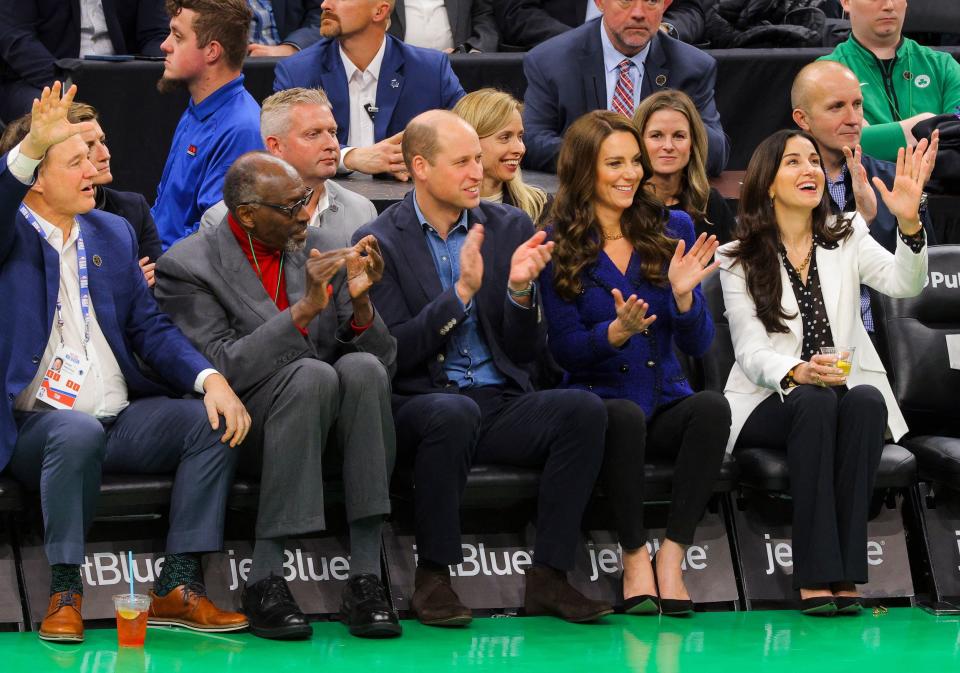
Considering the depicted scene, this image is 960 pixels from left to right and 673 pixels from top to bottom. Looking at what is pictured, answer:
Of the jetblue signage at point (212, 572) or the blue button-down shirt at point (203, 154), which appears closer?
the jetblue signage at point (212, 572)

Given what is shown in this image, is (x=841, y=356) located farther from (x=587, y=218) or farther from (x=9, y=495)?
(x=9, y=495)

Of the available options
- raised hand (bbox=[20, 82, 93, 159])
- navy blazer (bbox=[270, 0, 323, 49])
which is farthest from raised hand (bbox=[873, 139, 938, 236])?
navy blazer (bbox=[270, 0, 323, 49])

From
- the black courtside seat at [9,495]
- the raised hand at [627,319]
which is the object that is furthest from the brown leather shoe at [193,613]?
the raised hand at [627,319]

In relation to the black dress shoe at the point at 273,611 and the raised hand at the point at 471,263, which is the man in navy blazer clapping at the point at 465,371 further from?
the black dress shoe at the point at 273,611

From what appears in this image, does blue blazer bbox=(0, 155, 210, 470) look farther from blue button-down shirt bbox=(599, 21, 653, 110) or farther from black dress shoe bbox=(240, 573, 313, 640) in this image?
blue button-down shirt bbox=(599, 21, 653, 110)

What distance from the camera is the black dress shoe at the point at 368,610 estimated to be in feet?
15.5

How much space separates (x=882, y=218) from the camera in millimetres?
6367

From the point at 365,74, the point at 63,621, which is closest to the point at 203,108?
the point at 365,74

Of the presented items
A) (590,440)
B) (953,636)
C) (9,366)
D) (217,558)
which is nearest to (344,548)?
(217,558)

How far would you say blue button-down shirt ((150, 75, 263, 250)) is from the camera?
6066 millimetres

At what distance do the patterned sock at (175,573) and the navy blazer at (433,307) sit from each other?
0.94m

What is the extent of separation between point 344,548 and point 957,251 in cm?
259

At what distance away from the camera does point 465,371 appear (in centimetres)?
533

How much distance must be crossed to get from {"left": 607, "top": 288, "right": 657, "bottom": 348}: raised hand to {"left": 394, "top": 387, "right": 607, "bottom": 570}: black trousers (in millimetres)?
234
